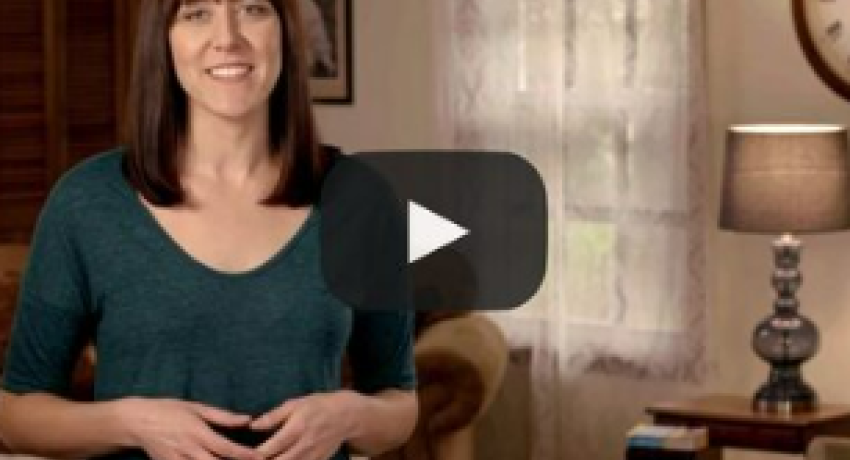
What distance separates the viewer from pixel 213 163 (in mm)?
1055

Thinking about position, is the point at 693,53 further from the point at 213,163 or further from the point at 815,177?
the point at 213,163

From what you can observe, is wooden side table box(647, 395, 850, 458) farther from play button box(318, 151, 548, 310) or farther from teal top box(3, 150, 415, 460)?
teal top box(3, 150, 415, 460)

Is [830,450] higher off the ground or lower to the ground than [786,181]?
lower

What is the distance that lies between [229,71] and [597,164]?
412cm

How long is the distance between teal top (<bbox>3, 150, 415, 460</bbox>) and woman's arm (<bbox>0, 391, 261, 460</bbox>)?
2 centimetres

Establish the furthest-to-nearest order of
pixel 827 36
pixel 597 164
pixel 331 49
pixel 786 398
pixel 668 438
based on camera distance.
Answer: pixel 331 49 < pixel 597 164 < pixel 827 36 < pixel 786 398 < pixel 668 438

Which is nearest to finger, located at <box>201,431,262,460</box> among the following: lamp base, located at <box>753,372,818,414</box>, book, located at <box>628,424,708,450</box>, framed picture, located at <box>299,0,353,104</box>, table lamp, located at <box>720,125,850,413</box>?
book, located at <box>628,424,708,450</box>

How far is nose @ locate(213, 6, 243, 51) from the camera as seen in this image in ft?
3.34

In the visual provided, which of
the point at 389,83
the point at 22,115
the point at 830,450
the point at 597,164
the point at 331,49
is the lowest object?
the point at 830,450

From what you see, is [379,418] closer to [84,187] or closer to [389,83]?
[84,187]

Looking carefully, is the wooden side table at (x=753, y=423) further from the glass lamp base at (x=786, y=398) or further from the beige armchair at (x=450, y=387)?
the beige armchair at (x=450, y=387)

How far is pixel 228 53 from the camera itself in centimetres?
102

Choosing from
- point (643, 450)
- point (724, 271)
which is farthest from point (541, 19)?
point (643, 450)

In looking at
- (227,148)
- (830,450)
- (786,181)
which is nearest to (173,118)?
(227,148)
